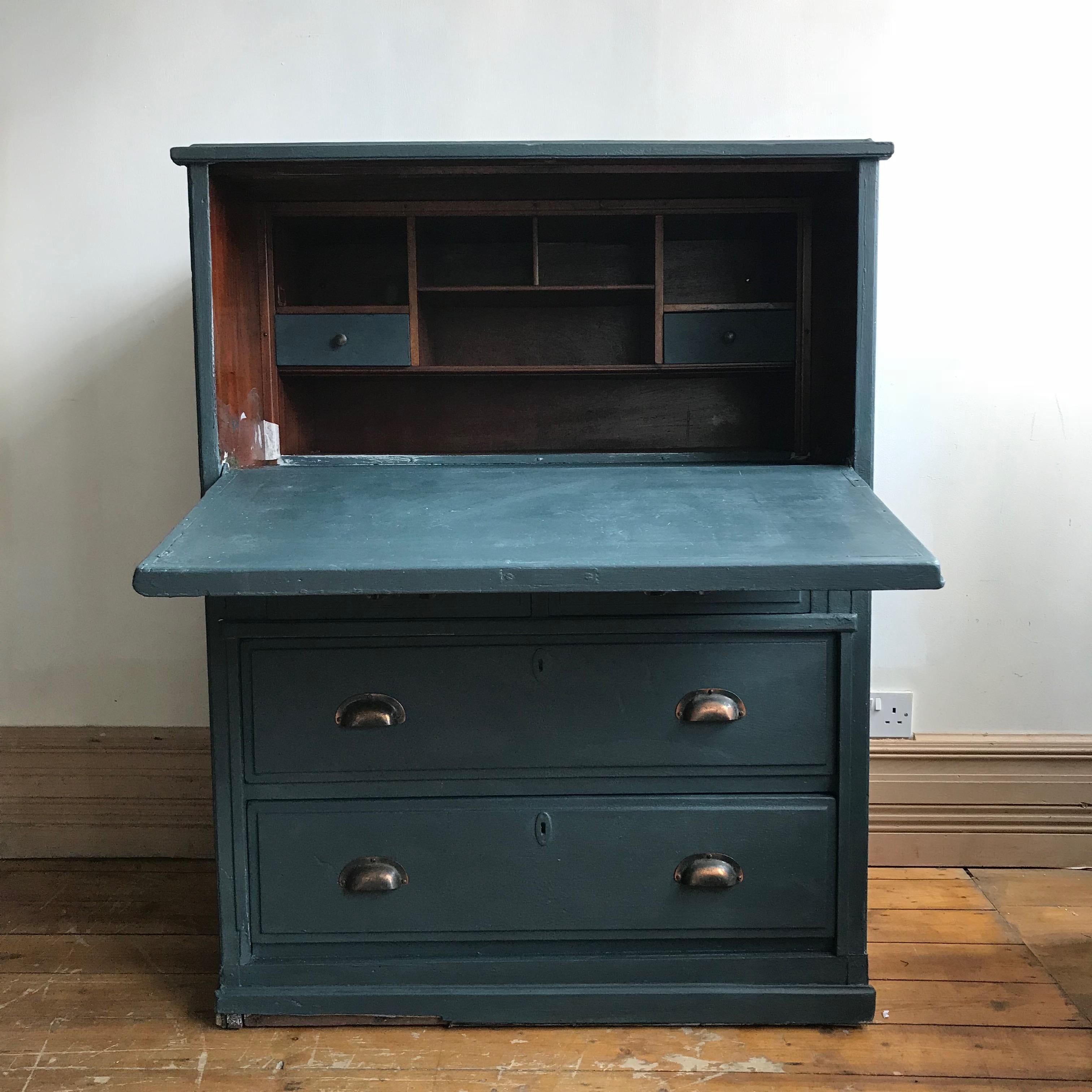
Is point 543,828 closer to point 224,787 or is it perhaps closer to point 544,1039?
point 544,1039

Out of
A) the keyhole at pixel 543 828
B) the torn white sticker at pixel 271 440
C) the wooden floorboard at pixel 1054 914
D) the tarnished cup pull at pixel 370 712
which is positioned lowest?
the wooden floorboard at pixel 1054 914

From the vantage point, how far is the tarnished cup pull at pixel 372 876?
162 centimetres

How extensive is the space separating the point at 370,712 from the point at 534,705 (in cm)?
31

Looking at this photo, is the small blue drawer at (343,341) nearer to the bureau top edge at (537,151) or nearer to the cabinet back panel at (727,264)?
the bureau top edge at (537,151)

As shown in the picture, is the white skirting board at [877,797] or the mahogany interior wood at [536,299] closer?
the mahogany interior wood at [536,299]

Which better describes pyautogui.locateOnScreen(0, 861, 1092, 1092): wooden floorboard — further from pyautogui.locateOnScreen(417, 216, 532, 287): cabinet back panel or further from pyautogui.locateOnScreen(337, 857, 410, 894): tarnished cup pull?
pyautogui.locateOnScreen(417, 216, 532, 287): cabinet back panel

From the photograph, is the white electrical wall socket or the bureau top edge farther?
the white electrical wall socket

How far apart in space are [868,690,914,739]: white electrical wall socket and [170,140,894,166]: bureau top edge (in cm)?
136

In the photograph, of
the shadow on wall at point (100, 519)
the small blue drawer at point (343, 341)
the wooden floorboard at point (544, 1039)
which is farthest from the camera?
the shadow on wall at point (100, 519)

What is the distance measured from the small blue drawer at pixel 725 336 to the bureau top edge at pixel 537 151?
0.37m

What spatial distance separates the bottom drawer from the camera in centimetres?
163

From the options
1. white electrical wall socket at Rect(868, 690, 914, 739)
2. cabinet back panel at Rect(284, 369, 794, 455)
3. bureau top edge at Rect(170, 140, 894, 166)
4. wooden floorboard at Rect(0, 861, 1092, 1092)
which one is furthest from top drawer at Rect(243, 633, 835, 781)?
bureau top edge at Rect(170, 140, 894, 166)

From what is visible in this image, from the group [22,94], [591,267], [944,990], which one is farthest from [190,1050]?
[22,94]

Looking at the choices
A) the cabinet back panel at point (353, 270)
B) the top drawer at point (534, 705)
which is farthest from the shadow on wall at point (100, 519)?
the top drawer at point (534, 705)
